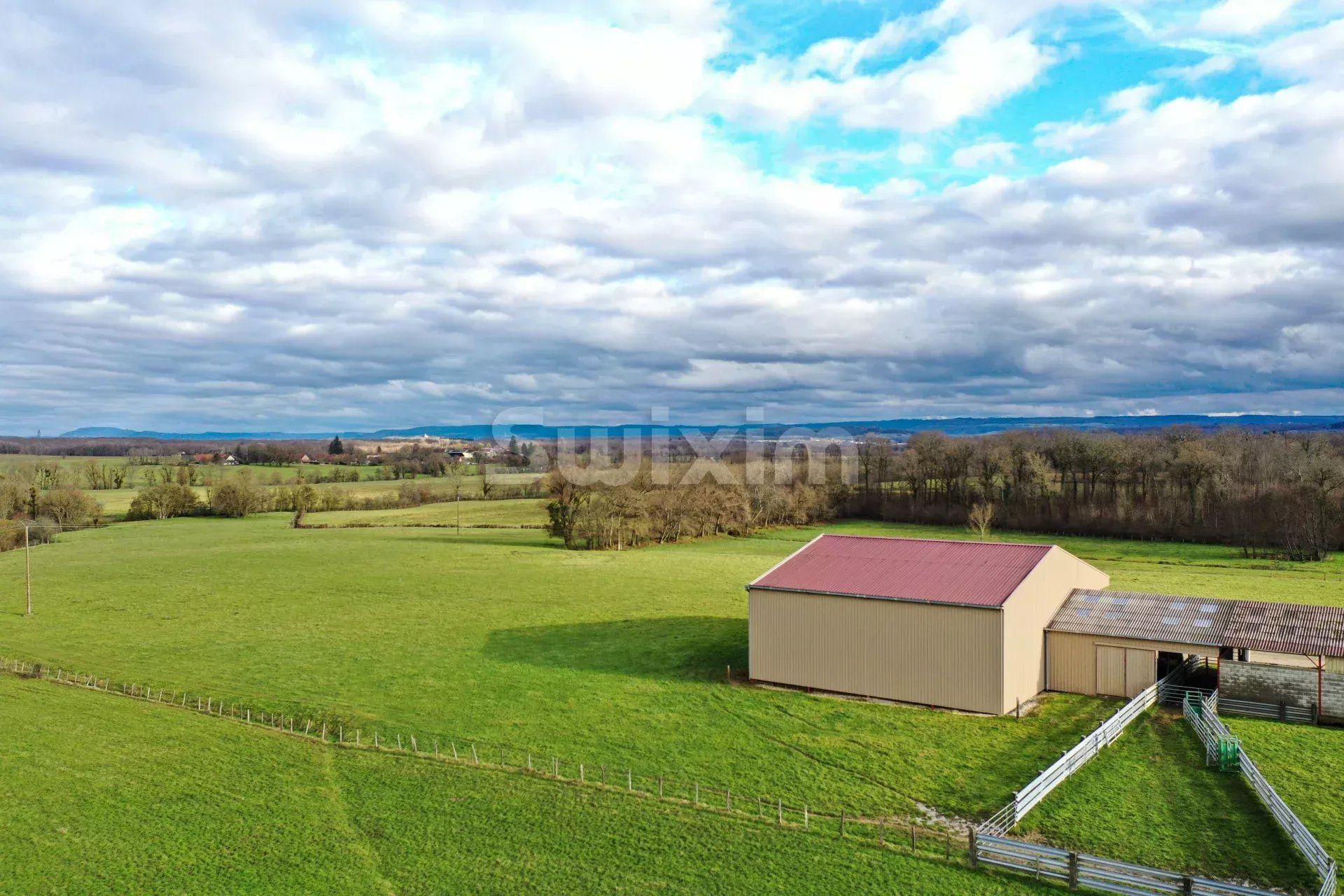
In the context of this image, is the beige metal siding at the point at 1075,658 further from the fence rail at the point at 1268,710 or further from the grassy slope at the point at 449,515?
the grassy slope at the point at 449,515

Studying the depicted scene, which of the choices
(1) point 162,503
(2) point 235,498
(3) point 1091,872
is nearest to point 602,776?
(3) point 1091,872

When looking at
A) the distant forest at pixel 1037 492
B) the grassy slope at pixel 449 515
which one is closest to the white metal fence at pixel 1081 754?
the distant forest at pixel 1037 492

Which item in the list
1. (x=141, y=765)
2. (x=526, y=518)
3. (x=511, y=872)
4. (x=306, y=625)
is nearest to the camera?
(x=511, y=872)

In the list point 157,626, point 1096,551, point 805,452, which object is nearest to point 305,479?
point 805,452

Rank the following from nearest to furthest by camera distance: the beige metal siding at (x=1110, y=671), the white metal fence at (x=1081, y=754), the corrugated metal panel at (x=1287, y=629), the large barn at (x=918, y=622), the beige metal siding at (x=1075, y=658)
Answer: the white metal fence at (x=1081, y=754)
the corrugated metal panel at (x=1287, y=629)
the large barn at (x=918, y=622)
the beige metal siding at (x=1110, y=671)
the beige metal siding at (x=1075, y=658)

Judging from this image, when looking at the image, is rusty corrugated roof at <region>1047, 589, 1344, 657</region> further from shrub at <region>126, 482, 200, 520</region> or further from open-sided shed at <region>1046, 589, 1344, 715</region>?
shrub at <region>126, 482, 200, 520</region>

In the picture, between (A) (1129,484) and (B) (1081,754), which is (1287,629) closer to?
(B) (1081,754)

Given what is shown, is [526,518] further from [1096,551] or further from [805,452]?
[1096,551]
